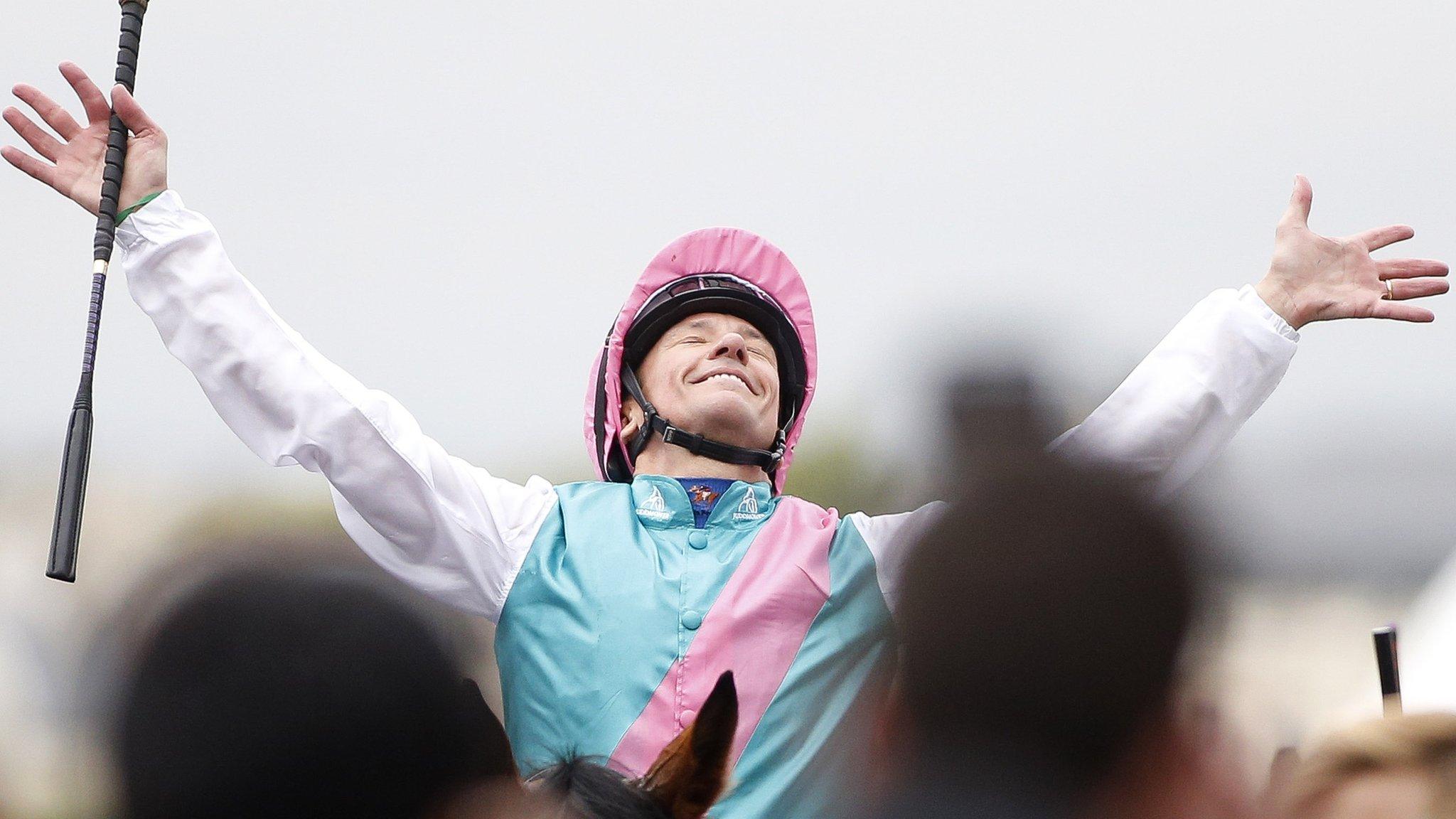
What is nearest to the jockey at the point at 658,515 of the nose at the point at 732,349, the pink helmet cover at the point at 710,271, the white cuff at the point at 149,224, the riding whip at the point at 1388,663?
the white cuff at the point at 149,224

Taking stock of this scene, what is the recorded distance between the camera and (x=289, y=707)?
4.89ft

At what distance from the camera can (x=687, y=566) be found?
3.37m

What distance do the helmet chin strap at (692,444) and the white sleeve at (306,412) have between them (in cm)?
58

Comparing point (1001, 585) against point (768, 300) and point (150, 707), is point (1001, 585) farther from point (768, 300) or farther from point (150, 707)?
point (768, 300)

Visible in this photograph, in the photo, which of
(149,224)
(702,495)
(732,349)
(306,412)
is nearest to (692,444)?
(702,495)

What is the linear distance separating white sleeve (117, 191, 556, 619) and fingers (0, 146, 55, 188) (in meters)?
0.19

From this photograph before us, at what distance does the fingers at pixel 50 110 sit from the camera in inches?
119

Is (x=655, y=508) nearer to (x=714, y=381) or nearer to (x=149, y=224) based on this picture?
(x=714, y=381)

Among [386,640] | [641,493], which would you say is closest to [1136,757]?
[386,640]

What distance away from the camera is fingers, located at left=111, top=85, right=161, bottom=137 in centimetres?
296

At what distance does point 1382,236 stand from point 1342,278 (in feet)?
0.50

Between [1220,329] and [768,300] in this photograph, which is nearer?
[1220,329]

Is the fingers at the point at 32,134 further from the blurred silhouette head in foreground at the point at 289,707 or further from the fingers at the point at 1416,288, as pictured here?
the fingers at the point at 1416,288

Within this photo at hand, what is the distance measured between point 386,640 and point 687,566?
1905mm
